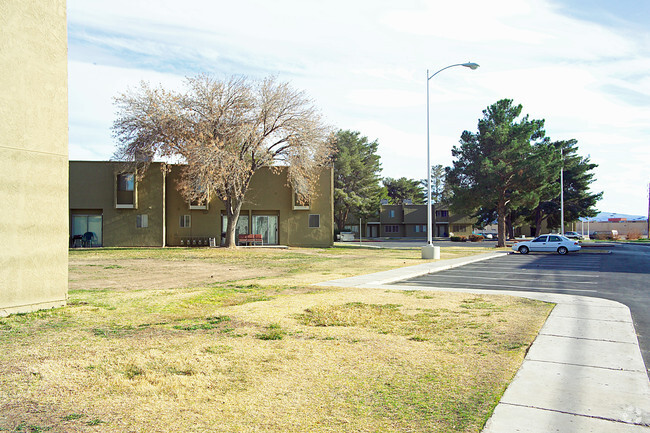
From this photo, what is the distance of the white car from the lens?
35.7 metres

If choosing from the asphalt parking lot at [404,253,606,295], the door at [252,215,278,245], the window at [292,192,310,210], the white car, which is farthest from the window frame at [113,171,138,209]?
the white car

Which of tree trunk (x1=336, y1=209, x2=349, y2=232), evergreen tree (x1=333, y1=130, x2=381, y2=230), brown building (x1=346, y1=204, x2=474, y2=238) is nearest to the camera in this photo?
evergreen tree (x1=333, y1=130, x2=381, y2=230)

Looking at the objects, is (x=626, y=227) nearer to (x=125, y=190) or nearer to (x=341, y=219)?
(x=341, y=219)

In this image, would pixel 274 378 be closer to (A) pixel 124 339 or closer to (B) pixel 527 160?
(A) pixel 124 339

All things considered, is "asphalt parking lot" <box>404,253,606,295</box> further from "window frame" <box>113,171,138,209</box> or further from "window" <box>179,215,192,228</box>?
"window frame" <box>113,171,138,209</box>

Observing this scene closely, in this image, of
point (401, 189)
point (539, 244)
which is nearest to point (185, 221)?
point (539, 244)

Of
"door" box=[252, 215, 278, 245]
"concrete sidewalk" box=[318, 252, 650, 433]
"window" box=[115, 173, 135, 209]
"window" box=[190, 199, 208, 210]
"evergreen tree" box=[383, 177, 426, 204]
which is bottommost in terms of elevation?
"concrete sidewalk" box=[318, 252, 650, 433]

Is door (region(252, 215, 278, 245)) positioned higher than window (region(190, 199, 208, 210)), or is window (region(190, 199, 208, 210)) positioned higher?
window (region(190, 199, 208, 210))

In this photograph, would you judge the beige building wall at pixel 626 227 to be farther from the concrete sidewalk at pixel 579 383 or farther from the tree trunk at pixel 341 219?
the concrete sidewalk at pixel 579 383

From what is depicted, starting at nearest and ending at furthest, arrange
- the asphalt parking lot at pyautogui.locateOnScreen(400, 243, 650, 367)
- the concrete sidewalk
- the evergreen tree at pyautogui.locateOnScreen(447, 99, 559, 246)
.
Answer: the concrete sidewalk, the asphalt parking lot at pyautogui.locateOnScreen(400, 243, 650, 367), the evergreen tree at pyautogui.locateOnScreen(447, 99, 559, 246)

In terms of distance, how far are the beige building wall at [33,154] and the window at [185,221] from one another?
102 ft

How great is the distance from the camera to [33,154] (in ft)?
30.3

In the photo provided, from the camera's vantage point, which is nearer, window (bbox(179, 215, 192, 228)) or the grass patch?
the grass patch

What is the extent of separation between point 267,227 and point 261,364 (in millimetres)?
36366
